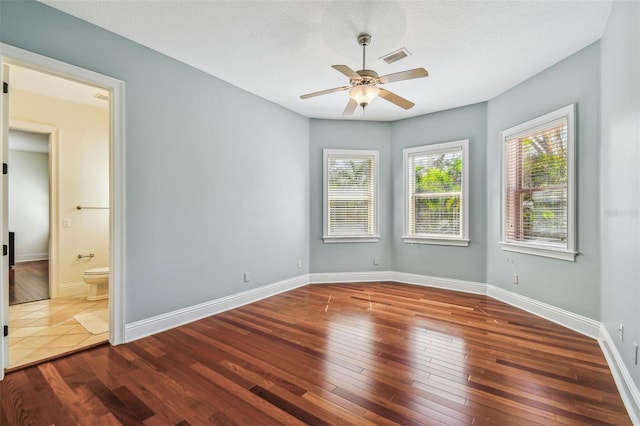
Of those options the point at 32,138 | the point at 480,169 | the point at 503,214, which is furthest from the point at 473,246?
the point at 32,138

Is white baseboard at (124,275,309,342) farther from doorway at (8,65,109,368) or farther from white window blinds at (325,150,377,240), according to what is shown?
white window blinds at (325,150,377,240)

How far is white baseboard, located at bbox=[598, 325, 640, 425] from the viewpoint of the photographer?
1738 millimetres

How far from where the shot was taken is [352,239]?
17.0 feet

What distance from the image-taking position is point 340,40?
2.76 meters

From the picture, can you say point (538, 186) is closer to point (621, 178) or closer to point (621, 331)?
point (621, 178)

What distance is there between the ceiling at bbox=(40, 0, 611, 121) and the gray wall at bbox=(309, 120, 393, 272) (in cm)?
148

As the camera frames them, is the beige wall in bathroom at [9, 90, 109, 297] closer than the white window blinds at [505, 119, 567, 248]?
No

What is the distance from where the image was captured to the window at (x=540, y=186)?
3164mm

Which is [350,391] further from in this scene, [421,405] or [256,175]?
[256,175]

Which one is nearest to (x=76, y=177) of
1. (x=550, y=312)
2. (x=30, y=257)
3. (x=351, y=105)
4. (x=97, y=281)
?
(x=97, y=281)

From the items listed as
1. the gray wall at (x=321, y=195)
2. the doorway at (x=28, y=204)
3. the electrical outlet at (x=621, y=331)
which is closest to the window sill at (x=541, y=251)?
the electrical outlet at (x=621, y=331)

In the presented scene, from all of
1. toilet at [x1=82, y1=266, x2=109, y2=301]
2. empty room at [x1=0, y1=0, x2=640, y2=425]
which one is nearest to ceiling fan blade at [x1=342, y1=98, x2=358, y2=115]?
empty room at [x1=0, y1=0, x2=640, y2=425]

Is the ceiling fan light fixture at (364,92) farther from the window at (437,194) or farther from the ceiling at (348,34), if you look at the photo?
the window at (437,194)

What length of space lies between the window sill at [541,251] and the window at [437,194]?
2.20ft
